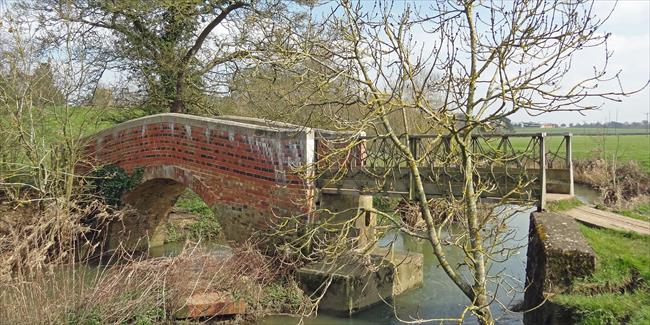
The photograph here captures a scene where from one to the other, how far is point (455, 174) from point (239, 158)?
14.2ft

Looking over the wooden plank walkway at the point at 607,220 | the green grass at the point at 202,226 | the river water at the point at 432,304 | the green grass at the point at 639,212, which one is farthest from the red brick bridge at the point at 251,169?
the green grass at the point at 202,226

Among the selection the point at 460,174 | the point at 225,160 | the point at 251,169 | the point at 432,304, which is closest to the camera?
the point at 460,174

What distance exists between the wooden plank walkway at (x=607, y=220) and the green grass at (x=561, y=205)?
0.08 meters

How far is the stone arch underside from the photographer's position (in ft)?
34.7

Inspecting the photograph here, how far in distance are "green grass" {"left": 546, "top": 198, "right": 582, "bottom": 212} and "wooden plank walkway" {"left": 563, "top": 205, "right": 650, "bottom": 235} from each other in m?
0.08

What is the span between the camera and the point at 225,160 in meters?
11.5

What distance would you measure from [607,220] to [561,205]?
2.27 feet

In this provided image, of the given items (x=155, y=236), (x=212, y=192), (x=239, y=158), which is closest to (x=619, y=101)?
(x=239, y=158)

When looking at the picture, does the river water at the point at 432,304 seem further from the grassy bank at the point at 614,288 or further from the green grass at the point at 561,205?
the grassy bank at the point at 614,288

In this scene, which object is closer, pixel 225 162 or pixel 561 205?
pixel 561 205

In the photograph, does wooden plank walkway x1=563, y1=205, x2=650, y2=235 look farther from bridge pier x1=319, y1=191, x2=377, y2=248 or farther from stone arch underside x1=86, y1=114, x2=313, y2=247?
stone arch underside x1=86, y1=114, x2=313, y2=247

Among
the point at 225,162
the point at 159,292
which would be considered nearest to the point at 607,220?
the point at 159,292

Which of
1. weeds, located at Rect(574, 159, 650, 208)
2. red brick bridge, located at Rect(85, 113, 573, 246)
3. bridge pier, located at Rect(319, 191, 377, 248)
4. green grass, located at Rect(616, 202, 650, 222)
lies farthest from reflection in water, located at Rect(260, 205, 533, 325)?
weeds, located at Rect(574, 159, 650, 208)

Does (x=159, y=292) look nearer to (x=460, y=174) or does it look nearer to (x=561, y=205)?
(x=460, y=174)
